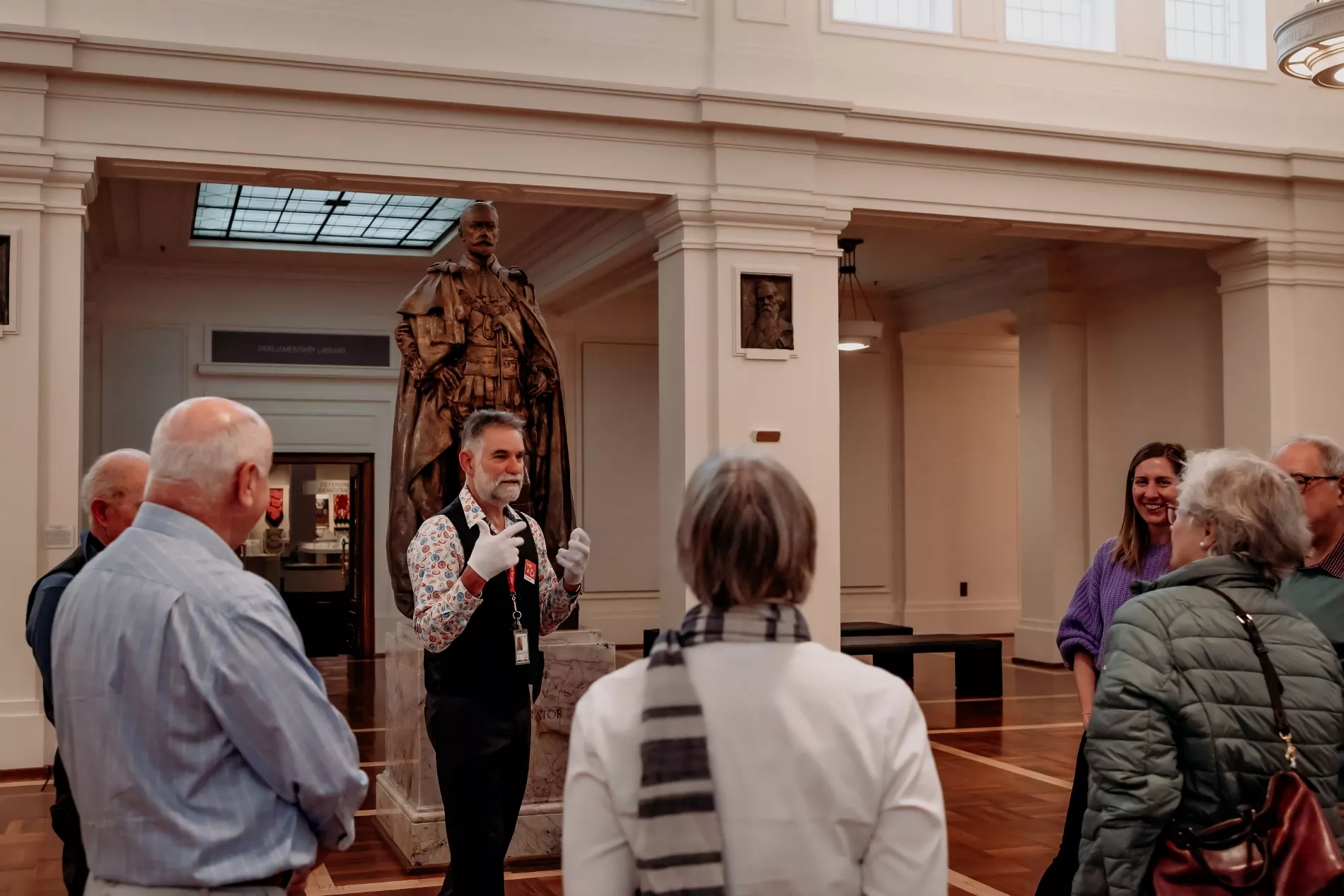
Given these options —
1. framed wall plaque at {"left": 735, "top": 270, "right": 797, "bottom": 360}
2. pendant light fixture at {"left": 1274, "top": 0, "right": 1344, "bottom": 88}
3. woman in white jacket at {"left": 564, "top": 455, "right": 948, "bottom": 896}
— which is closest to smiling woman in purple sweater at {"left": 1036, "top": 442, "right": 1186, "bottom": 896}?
woman in white jacket at {"left": 564, "top": 455, "right": 948, "bottom": 896}

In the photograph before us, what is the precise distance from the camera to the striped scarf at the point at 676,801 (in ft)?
6.03

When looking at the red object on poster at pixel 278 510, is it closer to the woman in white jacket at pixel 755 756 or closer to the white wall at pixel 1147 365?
the white wall at pixel 1147 365

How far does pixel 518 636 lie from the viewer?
426cm

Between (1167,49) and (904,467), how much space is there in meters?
7.70

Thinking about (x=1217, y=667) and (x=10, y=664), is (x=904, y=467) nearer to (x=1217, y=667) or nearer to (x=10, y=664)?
(x=10, y=664)

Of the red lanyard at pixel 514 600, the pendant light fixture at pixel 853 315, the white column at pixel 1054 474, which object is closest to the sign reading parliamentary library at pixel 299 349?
the pendant light fixture at pixel 853 315

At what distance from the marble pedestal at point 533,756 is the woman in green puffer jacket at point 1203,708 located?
345 cm

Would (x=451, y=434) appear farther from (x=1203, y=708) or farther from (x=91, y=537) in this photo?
(x=1203, y=708)

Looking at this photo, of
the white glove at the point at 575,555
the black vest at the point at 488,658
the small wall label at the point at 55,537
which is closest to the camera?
the black vest at the point at 488,658

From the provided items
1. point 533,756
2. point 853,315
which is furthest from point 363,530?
point 533,756

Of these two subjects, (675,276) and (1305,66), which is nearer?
(1305,66)

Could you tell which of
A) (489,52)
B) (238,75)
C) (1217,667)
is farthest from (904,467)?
(1217,667)

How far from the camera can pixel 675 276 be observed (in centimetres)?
1074

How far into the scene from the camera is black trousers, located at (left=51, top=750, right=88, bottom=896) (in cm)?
334
